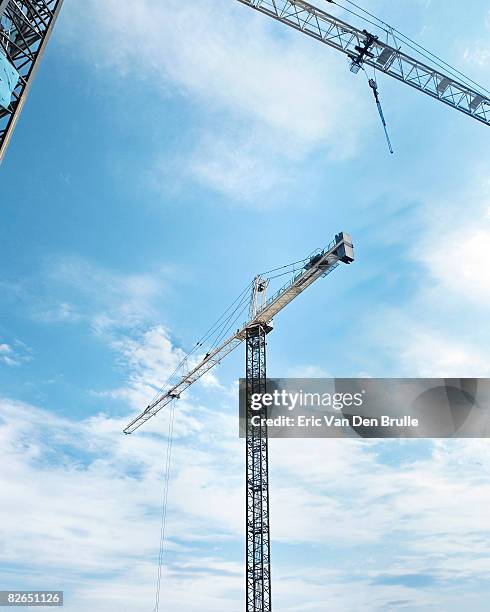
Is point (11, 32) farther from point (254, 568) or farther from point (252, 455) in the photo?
point (254, 568)

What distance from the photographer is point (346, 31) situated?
4109cm

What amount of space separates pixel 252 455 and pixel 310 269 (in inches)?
755

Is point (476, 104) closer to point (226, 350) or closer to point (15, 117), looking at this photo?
→ point (226, 350)

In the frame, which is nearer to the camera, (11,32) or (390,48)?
(11,32)

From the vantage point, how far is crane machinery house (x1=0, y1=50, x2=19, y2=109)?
1666 cm

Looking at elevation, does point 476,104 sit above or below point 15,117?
above

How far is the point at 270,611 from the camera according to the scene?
148 feet

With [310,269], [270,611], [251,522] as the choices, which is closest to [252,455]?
[251,522]

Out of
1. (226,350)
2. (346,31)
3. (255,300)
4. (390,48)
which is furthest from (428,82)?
(226,350)

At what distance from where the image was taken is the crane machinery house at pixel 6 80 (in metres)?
16.7

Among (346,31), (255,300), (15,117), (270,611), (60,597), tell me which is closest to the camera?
(15,117)

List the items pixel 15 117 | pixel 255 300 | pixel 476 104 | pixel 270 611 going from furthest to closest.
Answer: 1. pixel 255 300
2. pixel 476 104
3. pixel 270 611
4. pixel 15 117

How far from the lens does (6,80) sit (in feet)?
55.4

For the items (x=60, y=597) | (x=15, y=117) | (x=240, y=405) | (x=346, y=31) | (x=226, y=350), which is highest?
(x=346, y=31)
